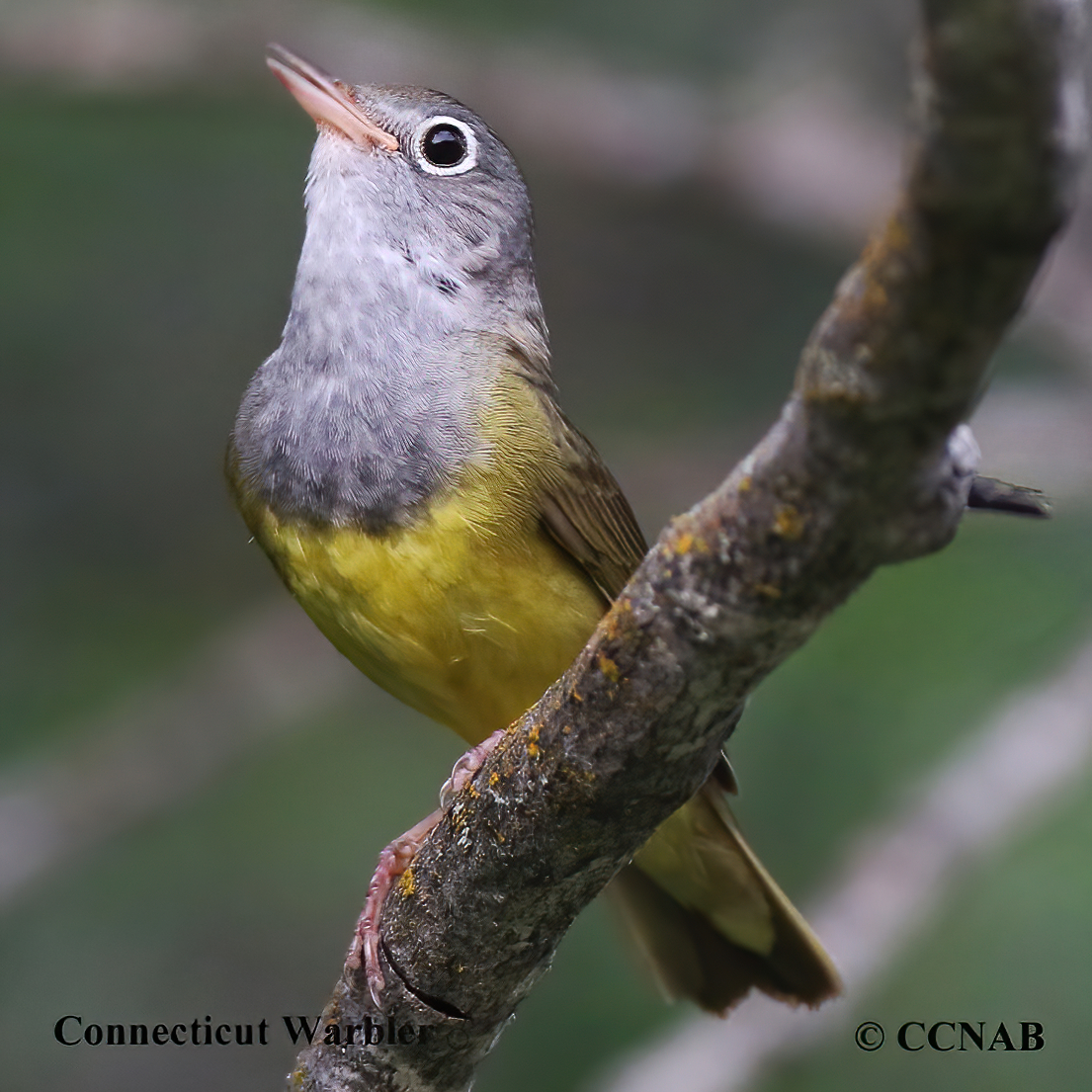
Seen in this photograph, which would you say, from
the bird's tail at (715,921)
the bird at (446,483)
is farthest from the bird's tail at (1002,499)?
the bird's tail at (715,921)

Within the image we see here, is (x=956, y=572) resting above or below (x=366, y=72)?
below

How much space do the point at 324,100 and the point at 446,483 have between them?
1.40 meters

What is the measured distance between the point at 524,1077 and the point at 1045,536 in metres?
3.77

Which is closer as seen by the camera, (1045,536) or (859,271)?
(859,271)

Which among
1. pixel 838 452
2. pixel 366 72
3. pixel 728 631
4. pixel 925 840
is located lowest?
pixel 925 840

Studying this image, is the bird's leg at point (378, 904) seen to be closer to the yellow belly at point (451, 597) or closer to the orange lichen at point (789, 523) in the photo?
the yellow belly at point (451, 597)

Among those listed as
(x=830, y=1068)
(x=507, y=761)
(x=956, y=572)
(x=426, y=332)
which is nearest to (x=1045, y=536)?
(x=956, y=572)

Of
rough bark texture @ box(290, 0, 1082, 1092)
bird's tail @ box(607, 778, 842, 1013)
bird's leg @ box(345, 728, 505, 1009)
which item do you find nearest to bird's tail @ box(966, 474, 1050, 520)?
rough bark texture @ box(290, 0, 1082, 1092)

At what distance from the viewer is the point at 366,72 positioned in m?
7.90

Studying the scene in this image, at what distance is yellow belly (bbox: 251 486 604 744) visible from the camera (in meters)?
3.42

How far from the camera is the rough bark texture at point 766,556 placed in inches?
55.7

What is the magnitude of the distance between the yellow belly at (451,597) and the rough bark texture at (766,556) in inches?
24.3

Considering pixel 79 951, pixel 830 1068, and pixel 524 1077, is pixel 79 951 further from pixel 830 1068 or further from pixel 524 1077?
pixel 830 1068

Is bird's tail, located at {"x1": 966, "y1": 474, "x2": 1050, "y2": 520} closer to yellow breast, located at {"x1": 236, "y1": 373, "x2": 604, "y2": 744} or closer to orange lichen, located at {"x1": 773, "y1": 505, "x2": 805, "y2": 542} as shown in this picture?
→ orange lichen, located at {"x1": 773, "y1": 505, "x2": 805, "y2": 542}
